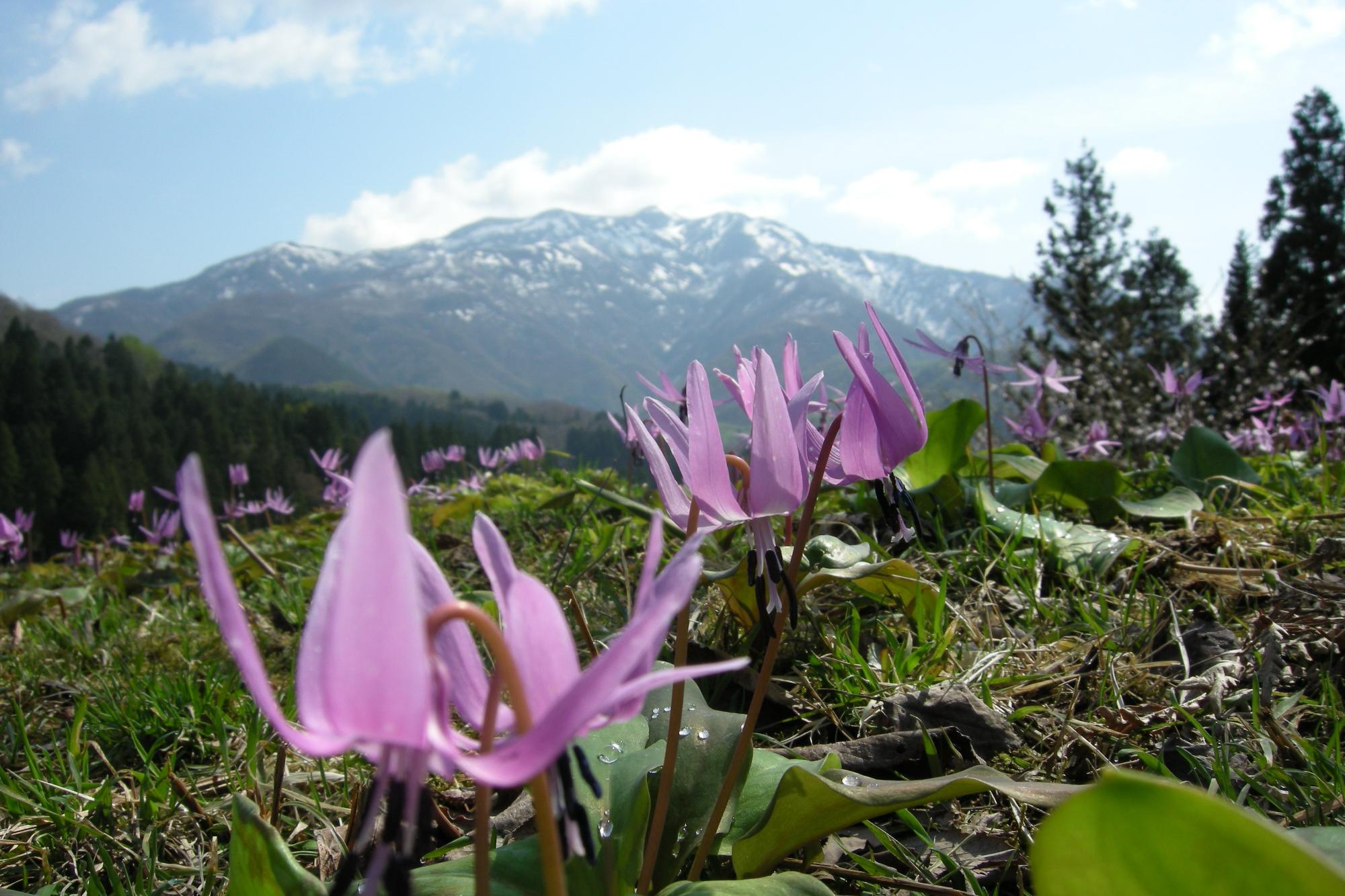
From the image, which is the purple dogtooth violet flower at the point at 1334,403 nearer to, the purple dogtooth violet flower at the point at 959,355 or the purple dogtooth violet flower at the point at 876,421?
the purple dogtooth violet flower at the point at 959,355

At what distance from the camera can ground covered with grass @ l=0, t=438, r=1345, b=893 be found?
132 cm

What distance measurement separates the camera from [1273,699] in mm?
1588

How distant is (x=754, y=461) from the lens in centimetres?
98

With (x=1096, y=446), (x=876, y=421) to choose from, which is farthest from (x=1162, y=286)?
(x=876, y=421)

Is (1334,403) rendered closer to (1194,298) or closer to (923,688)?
(923,688)

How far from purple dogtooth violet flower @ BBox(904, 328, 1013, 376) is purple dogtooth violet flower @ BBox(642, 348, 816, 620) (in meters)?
1.06

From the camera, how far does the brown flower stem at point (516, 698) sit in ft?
1.75

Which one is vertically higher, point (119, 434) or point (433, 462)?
point (433, 462)

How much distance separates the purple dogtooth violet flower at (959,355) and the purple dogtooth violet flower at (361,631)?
66.9 inches

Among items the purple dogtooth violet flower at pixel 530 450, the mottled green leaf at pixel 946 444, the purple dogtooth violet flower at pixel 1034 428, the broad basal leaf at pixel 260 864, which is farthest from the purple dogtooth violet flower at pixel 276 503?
the broad basal leaf at pixel 260 864

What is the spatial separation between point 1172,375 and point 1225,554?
2377mm

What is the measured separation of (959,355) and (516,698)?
2101 millimetres

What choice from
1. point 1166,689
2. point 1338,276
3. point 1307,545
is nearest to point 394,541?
point 1166,689

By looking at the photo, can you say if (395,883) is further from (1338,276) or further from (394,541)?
(1338,276)
